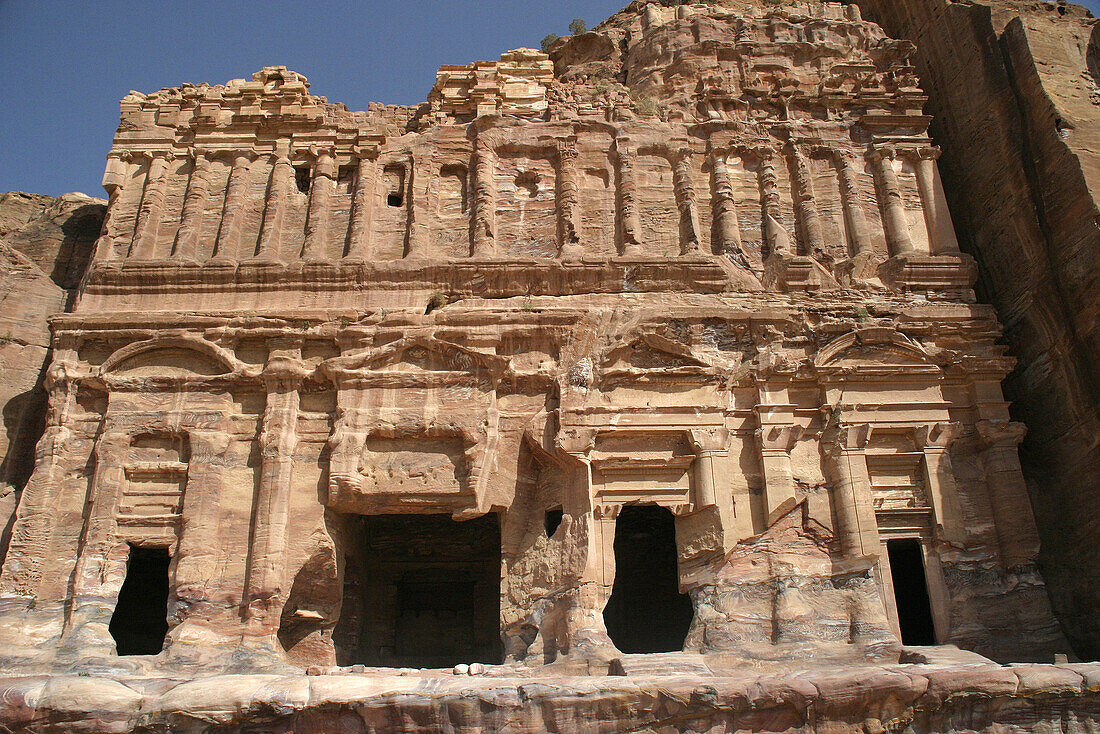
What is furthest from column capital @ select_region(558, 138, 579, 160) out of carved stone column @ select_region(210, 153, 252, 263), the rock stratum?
carved stone column @ select_region(210, 153, 252, 263)

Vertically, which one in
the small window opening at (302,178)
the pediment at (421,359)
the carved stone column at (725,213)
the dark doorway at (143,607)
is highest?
the small window opening at (302,178)

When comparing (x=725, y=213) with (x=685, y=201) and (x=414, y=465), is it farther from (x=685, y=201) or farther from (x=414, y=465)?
(x=414, y=465)

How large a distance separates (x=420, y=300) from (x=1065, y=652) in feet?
31.1

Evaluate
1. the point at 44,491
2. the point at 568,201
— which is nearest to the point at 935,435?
the point at 568,201

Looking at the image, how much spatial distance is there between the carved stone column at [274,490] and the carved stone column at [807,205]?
786cm

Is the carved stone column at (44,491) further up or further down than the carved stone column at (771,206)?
further down

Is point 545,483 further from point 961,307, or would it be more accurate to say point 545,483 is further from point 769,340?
point 961,307

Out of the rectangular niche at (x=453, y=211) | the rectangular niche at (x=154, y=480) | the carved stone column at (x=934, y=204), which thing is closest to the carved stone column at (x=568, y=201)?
the rectangular niche at (x=453, y=211)

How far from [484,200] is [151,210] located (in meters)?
5.27

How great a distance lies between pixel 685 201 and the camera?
560 inches

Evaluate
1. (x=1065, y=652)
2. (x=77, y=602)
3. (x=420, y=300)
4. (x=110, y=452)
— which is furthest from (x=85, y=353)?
(x=1065, y=652)

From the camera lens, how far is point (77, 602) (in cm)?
1084

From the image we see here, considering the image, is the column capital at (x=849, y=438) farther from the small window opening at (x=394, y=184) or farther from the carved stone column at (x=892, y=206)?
Result: the small window opening at (x=394, y=184)

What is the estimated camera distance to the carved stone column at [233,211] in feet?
45.2
